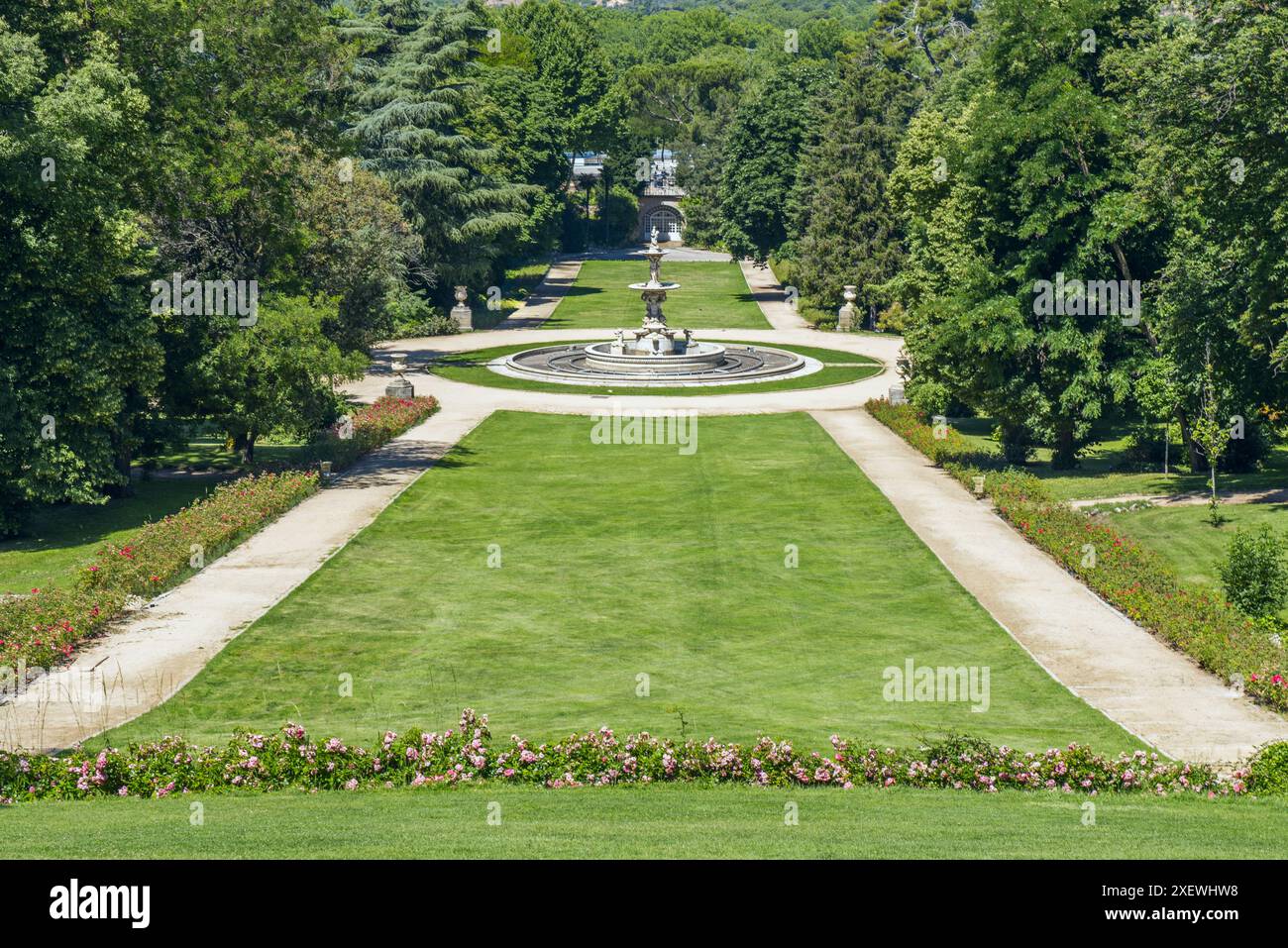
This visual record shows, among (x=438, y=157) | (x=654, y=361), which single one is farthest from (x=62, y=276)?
(x=438, y=157)

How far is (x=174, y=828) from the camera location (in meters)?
14.7

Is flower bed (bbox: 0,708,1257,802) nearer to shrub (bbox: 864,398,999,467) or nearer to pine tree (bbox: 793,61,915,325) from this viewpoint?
shrub (bbox: 864,398,999,467)

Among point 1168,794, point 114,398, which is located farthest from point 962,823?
point 114,398

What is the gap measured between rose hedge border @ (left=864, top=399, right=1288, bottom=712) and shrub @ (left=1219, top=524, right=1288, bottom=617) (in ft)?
1.22

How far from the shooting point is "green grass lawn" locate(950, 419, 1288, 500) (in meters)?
38.8

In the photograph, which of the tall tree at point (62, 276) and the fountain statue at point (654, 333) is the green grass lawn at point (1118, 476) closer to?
the fountain statue at point (654, 333)

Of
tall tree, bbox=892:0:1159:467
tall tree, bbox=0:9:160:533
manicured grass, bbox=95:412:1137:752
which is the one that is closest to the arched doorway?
tall tree, bbox=892:0:1159:467

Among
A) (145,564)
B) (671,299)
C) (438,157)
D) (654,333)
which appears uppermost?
(438,157)

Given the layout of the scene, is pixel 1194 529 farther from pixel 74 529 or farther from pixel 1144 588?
pixel 74 529

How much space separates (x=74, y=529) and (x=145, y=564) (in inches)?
291

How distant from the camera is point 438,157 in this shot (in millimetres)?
77312

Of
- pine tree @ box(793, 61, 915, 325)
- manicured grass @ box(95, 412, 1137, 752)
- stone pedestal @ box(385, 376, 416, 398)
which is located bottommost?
manicured grass @ box(95, 412, 1137, 752)

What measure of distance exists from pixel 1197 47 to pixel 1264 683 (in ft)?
62.1

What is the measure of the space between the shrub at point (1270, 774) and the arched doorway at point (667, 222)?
12943 cm
